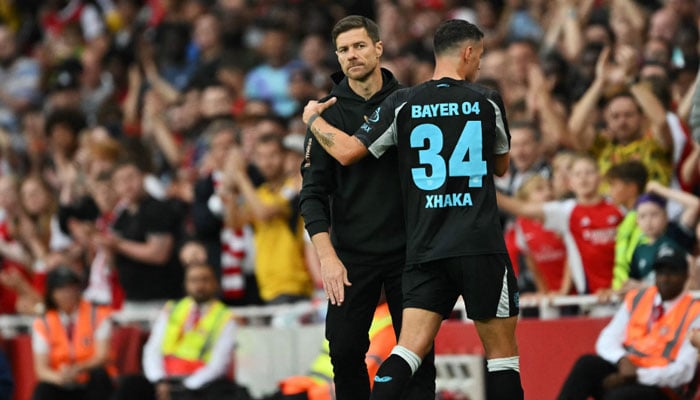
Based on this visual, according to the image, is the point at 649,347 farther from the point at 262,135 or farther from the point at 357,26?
the point at 262,135

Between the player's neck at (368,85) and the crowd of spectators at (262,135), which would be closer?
the player's neck at (368,85)

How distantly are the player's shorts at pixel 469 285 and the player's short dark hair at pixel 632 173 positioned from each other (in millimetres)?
3540

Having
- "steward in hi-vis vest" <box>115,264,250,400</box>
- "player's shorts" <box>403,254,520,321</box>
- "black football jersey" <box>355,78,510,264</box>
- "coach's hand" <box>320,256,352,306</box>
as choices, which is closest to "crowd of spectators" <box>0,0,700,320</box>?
"steward in hi-vis vest" <box>115,264,250,400</box>

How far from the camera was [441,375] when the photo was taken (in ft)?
35.9

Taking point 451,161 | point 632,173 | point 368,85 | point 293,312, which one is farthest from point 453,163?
point 293,312

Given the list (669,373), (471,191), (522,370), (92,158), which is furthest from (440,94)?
(92,158)

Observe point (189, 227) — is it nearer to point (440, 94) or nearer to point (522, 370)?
point (522, 370)

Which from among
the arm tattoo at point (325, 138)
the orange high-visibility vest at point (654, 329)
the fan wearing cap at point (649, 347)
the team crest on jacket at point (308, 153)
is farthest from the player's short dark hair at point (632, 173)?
the arm tattoo at point (325, 138)

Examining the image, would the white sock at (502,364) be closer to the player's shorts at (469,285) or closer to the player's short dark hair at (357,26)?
the player's shorts at (469,285)

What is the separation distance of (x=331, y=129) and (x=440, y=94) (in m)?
0.63

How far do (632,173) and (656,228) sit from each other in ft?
2.30

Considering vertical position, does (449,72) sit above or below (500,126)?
above

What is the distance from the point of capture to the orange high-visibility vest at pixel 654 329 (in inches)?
364

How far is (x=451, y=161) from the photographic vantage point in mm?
7043
